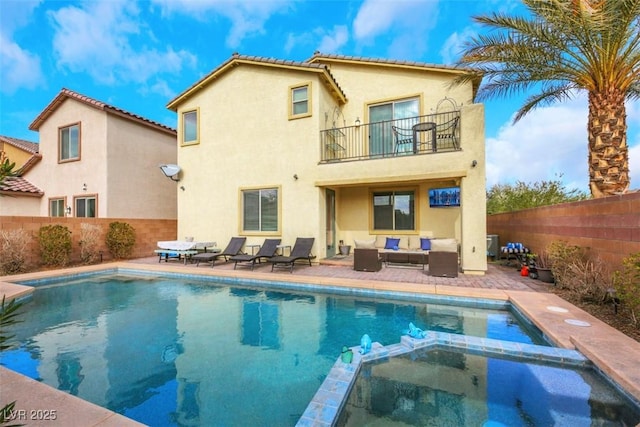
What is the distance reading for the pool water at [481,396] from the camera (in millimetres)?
3189

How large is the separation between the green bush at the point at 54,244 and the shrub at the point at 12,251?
60 cm

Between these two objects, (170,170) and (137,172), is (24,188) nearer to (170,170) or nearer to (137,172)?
(137,172)

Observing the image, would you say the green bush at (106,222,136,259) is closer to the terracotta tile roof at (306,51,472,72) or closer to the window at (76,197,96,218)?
the window at (76,197,96,218)

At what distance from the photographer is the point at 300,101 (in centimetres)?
1169

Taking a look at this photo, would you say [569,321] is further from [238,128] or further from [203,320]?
[238,128]

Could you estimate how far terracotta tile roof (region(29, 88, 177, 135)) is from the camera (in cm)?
1472

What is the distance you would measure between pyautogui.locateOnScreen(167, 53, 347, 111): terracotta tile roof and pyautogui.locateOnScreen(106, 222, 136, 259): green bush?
5.97 meters

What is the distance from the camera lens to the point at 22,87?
22.0 metres

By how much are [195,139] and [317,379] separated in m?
12.6

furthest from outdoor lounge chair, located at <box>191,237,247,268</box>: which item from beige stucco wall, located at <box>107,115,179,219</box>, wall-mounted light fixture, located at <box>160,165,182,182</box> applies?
beige stucco wall, located at <box>107,115,179,219</box>

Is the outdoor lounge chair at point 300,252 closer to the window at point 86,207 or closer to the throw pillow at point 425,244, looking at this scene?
the throw pillow at point 425,244

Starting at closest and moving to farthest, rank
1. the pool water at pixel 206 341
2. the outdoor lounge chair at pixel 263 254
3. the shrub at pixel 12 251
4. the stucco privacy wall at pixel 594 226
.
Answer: the pool water at pixel 206 341 < the stucco privacy wall at pixel 594 226 < the shrub at pixel 12 251 < the outdoor lounge chair at pixel 263 254

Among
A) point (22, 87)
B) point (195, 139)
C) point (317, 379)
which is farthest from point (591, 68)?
point (22, 87)

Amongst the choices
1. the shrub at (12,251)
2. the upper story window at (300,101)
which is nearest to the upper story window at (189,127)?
the upper story window at (300,101)
